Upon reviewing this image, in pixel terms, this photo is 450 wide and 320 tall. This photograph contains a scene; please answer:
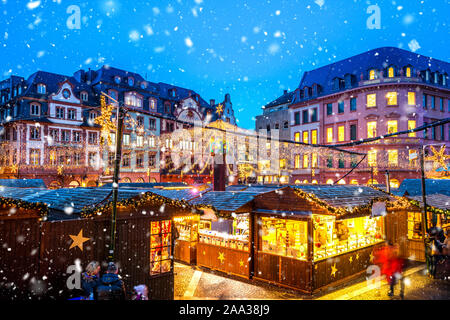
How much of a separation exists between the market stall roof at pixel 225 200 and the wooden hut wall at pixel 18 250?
660 cm

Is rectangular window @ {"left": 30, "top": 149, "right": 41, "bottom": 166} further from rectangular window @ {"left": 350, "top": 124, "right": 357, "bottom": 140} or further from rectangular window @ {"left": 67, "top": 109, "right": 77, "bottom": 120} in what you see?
rectangular window @ {"left": 350, "top": 124, "right": 357, "bottom": 140}

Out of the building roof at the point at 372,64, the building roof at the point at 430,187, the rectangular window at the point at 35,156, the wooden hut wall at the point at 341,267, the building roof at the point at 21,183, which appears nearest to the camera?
the wooden hut wall at the point at 341,267

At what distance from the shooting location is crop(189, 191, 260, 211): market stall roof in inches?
506

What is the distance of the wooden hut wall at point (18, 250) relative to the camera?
24.3 feet

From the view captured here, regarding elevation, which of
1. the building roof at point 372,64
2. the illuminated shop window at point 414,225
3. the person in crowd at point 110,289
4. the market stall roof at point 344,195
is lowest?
the illuminated shop window at point 414,225

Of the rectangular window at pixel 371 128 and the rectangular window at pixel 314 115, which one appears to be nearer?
the rectangular window at pixel 371 128

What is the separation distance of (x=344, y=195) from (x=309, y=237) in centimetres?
307

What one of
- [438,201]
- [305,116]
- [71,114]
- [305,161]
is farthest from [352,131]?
[71,114]

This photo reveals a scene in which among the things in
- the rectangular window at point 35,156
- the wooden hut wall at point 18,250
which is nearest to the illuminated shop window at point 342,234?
the wooden hut wall at point 18,250

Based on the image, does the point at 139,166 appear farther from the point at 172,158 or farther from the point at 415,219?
the point at 415,219

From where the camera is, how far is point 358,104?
142 ft

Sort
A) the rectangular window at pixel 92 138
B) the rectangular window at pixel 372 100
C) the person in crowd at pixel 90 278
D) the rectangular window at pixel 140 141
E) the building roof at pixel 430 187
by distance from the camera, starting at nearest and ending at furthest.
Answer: the person in crowd at pixel 90 278, the building roof at pixel 430 187, the rectangular window at pixel 372 100, the rectangular window at pixel 92 138, the rectangular window at pixel 140 141

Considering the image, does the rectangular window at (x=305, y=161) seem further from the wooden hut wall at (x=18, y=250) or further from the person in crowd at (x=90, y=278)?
the wooden hut wall at (x=18, y=250)

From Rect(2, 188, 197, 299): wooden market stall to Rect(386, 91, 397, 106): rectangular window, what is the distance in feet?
125
